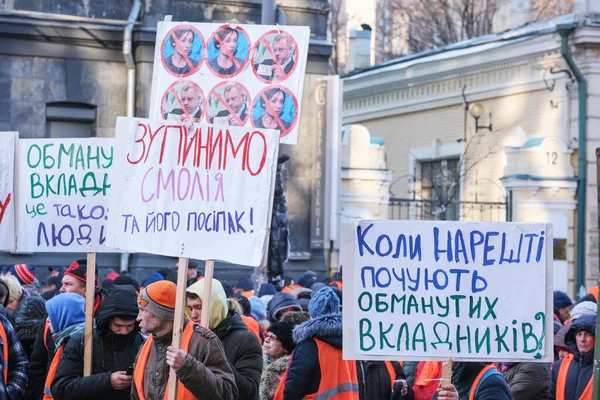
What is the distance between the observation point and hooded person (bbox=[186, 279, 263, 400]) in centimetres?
770

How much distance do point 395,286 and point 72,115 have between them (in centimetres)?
1475

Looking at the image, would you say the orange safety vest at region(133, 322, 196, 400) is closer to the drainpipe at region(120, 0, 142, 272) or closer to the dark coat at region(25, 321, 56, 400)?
the dark coat at region(25, 321, 56, 400)

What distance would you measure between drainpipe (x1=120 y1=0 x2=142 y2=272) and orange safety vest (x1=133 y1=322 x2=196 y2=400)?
14.2 metres

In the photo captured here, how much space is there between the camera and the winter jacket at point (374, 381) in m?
8.40

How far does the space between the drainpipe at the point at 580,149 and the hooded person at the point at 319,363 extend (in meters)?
16.8

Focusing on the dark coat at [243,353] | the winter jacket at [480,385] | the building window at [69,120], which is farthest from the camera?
the building window at [69,120]

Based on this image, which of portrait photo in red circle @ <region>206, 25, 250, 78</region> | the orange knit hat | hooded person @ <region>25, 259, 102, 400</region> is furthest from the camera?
portrait photo in red circle @ <region>206, 25, 250, 78</region>

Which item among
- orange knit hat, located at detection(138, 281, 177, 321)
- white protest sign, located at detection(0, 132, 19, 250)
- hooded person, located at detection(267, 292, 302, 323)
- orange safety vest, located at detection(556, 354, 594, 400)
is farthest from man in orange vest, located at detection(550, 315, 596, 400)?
white protest sign, located at detection(0, 132, 19, 250)

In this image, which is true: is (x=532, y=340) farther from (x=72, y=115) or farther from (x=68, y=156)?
(x=72, y=115)

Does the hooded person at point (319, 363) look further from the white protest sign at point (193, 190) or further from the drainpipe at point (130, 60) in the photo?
the drainpipe at point (130, 60)

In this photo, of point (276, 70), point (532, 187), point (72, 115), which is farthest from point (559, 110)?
Result: point (276, 70)

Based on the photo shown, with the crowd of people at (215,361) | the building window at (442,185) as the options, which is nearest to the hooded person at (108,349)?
the crowd of people at (215,361)

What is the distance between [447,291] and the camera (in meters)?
7.30

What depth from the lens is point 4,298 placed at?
9672 millimetres
